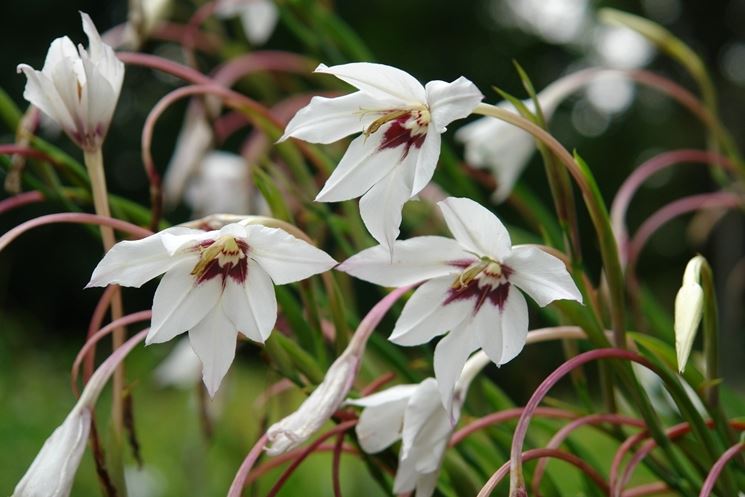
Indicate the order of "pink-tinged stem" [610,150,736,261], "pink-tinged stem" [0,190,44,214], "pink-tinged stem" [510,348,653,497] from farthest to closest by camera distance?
1. "pink-tinged stem" [610,150,736,261]
2. "pink-tinged stem" [0,190,44,214]
3. "pink-tinged stem" [510,348,653,497]

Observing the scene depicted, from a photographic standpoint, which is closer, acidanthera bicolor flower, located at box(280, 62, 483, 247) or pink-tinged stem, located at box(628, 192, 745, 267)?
acidanthera bicolor flower, located at box(280, 62, 483, 247)

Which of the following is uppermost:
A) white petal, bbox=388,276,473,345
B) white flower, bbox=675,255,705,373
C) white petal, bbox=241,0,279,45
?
white petal, bbox=241,0,279,45

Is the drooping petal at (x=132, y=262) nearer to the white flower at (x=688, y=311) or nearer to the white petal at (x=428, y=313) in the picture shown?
the white petal at (x=428, y=313)

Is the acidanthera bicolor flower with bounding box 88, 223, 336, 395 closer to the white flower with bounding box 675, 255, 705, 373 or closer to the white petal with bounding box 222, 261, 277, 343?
the white petal with bounding box 222, 261, 277, 343

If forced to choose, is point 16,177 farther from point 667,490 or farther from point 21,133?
point 667,490

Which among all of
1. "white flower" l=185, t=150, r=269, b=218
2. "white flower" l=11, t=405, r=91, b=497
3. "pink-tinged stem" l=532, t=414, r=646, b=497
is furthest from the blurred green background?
"white flower" l=11, t=405, r=91, b=497

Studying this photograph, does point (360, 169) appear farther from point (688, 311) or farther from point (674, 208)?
point (674, 208)

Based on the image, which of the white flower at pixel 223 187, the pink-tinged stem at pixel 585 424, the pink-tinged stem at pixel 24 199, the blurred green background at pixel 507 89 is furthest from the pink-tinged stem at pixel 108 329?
the blurred green background at pixel 507 89

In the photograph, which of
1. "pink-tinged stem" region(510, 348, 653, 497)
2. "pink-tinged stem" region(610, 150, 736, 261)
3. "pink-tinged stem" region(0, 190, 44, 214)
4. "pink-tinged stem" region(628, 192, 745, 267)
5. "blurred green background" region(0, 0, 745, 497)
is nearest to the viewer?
"pink-tinged stem" region(510, 348, 653, 497)
